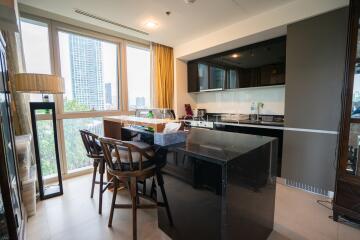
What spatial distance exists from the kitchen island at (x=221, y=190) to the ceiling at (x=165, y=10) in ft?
6.31

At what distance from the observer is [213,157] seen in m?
1.07

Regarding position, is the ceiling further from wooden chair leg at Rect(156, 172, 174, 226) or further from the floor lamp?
wooden chair leg at Rect(156, 172, 174, 226)

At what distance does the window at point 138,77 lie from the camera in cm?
367

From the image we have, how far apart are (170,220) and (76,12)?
9.74ft

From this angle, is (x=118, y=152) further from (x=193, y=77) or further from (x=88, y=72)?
(x=193, y=77)

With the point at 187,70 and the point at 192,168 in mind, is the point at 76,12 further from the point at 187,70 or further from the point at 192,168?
the point at 192,168

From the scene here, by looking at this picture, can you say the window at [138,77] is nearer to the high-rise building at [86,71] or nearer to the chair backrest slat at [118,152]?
the high-rise building at [86,71]

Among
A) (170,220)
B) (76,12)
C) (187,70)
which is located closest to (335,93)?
(170,220)

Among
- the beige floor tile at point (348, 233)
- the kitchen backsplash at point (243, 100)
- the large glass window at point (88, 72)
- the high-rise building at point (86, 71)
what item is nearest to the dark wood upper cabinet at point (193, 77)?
the kitchen backsplash at point (243, 100)

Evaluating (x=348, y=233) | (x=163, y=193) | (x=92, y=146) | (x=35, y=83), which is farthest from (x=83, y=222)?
(x=348, y=233)

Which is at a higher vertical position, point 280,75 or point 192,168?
point 280,75

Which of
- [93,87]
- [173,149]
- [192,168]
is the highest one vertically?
[93,87]

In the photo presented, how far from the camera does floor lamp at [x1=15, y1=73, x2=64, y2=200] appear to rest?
1912 mm

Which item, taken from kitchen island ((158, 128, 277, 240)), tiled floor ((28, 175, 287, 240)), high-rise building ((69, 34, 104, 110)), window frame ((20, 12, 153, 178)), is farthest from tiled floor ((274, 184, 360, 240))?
high-rise building ((69, 34, 104, 110))
